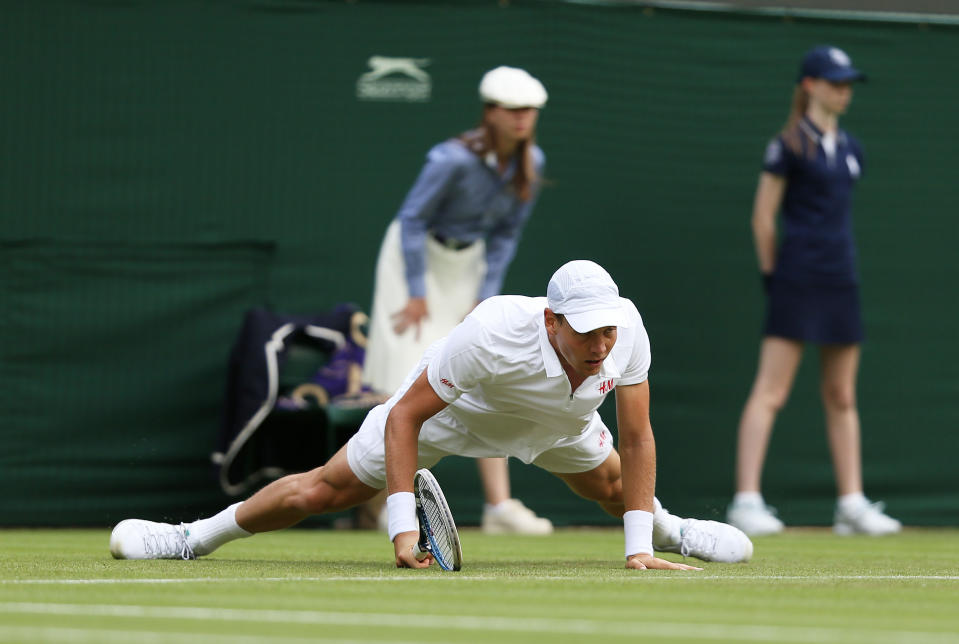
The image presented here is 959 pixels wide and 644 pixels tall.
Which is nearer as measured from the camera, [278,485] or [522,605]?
[522,605]

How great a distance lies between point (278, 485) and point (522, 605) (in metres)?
1.86

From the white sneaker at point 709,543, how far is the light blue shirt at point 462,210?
2.82 m

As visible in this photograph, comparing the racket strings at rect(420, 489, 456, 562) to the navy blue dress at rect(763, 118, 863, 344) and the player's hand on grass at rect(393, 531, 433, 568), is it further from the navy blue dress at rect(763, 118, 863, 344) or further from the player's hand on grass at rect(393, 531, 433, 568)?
the navy blue dress at rect(763, 118, 863, 344)

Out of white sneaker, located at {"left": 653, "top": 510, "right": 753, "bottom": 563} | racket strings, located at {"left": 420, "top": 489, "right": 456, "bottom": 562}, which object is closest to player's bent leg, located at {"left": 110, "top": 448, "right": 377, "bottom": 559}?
racket strings, located at {"left": 420, "top": 489, "right": 456, "bottom": 562}

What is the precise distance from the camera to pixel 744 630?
3.44 metres

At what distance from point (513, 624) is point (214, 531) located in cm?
234

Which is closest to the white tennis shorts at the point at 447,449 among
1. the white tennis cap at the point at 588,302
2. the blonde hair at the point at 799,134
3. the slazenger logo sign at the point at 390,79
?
the white tennis cap at the point at 588,302

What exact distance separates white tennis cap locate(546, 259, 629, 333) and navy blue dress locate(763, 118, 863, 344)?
159 inches

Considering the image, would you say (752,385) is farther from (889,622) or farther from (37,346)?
(889,622)

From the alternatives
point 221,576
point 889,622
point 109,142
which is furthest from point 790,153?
point 889,622

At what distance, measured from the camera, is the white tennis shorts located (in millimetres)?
5457

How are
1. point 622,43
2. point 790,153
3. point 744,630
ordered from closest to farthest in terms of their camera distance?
point 744,630
point 790,153
point 622,43

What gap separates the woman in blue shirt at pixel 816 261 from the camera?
8.62 m

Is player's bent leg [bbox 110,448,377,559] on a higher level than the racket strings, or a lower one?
lower
